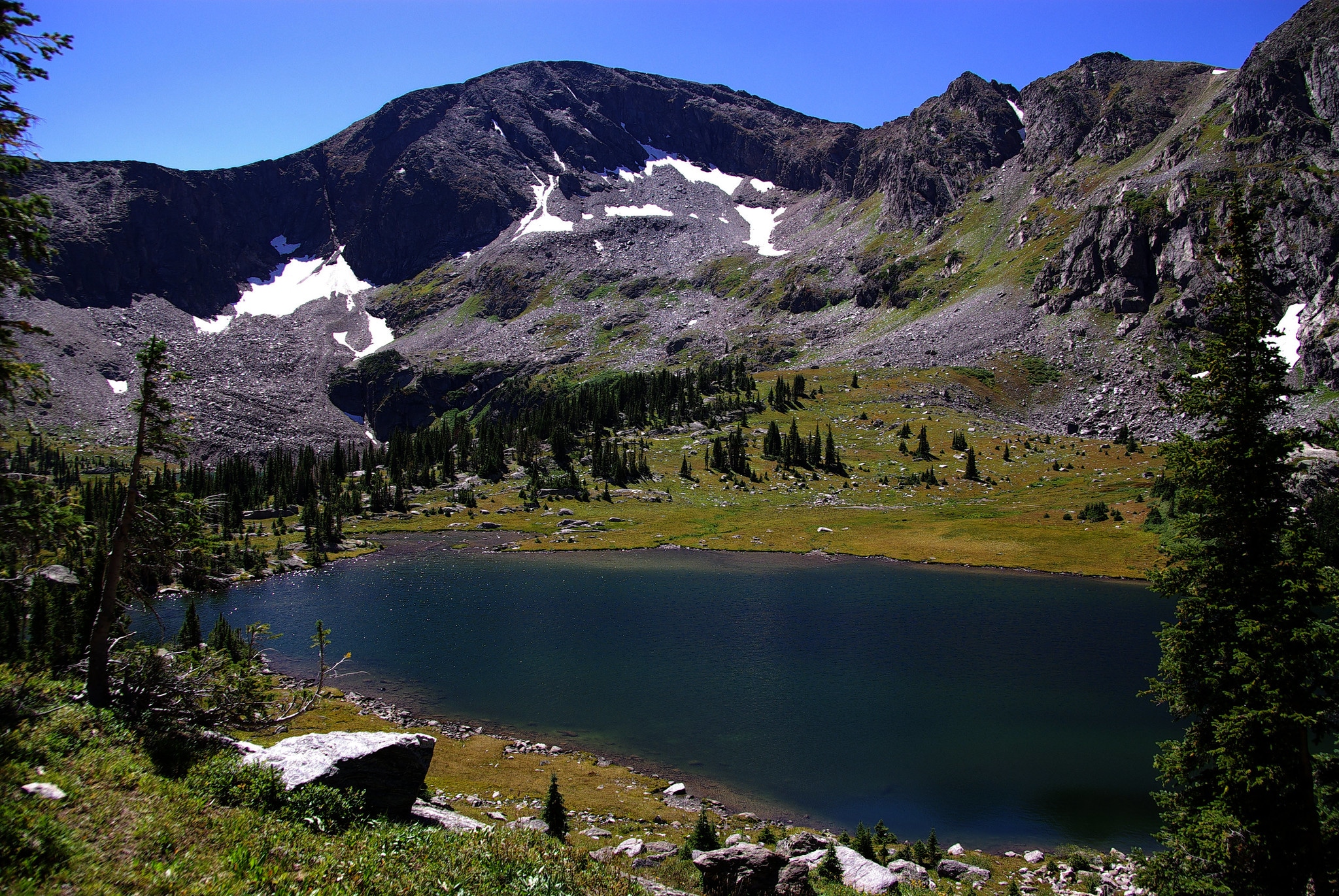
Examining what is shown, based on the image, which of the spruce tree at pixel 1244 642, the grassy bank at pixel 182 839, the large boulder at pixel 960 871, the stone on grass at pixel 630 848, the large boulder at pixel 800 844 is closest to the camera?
the grassy bank at pixel 182 839

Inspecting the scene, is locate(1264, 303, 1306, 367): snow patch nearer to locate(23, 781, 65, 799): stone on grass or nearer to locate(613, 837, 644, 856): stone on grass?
locate(613, 837, 644, 856): stone on grass

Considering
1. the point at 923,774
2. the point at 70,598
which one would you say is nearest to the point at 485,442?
the point at 70,598

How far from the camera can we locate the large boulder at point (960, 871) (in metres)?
20.9

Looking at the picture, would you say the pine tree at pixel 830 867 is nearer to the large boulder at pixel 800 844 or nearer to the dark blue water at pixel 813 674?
the large boulder at pixel 800 844

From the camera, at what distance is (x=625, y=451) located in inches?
5418

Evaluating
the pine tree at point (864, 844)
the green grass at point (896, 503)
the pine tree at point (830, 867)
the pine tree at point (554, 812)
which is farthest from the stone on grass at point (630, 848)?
the green grass at point (896, 503)

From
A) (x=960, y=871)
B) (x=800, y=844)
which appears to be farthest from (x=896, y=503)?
(x=800, y=844)

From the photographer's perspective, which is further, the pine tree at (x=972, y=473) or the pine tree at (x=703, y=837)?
the pine tree at (x=972, y=473)

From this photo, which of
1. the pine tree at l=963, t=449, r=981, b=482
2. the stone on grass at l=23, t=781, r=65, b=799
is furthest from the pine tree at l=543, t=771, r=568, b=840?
the pine tree at l=963, t=449, r=981, b=482

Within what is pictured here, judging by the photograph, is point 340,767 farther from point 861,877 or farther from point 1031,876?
point 1031,876

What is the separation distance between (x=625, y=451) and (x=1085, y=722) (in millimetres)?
107820

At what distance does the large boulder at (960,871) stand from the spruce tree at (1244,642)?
6.03 meters

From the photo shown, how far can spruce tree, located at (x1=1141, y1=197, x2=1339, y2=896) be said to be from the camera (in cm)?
1448

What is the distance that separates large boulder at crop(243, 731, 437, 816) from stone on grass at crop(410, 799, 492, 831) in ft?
2.42
